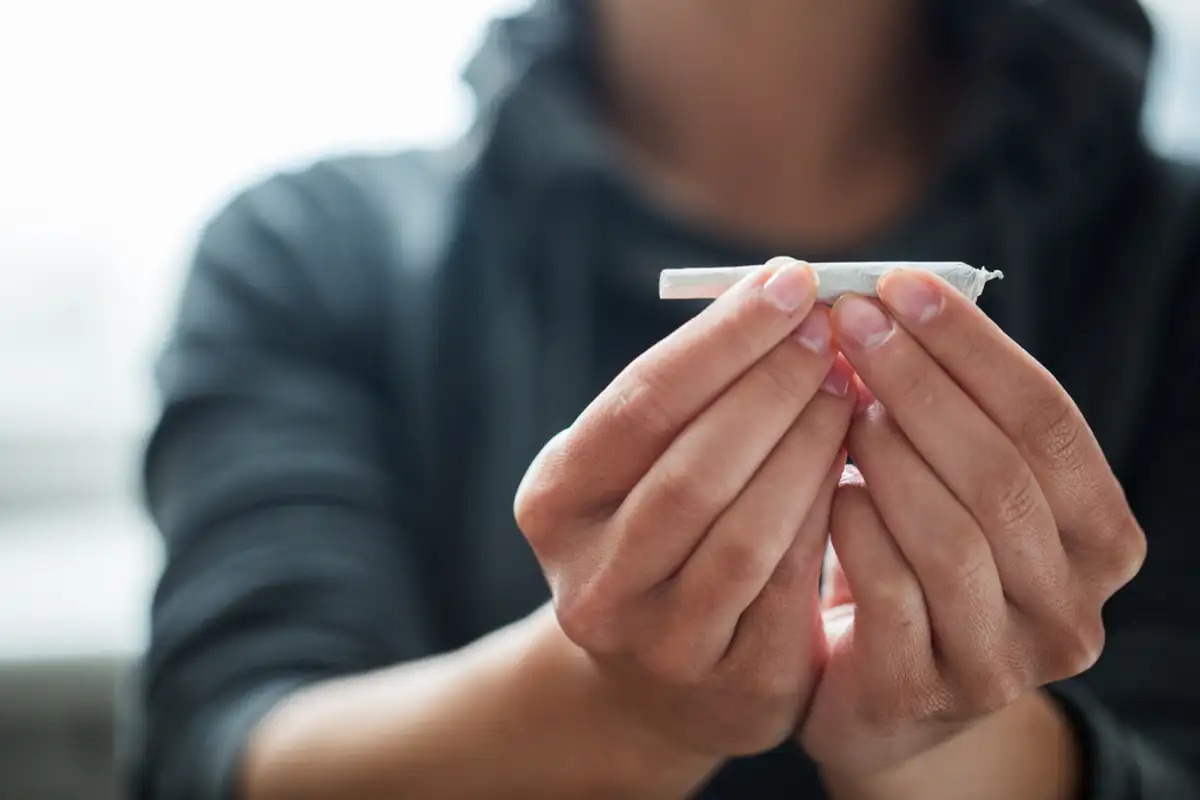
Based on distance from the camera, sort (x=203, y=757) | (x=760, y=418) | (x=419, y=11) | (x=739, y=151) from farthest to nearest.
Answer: (x=419, y=11), (x=739, y=151), (x=203, y=757), (x=760, y=418)

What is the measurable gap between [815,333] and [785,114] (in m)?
0.25

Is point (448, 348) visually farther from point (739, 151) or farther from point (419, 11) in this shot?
point (419, 11)

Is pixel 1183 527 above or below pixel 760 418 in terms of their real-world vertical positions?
below

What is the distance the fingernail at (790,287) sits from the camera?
19 centimetres

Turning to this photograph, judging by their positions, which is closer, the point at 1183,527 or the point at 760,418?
the point at 760,418

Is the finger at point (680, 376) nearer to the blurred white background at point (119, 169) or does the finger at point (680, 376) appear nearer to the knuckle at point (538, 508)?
the knuckle at point (538, 508)

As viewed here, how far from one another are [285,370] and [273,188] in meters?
0.09

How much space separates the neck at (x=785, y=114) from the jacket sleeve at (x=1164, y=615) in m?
0.11

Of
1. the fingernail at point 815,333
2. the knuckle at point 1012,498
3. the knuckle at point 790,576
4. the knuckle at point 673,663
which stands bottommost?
the knuckle at point 673,663

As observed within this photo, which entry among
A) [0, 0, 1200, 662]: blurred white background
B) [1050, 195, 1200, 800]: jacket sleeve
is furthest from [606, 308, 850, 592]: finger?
[0, 0, 1200, 662]: blurred white background

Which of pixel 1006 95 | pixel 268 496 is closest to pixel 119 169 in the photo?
pixel 268 496

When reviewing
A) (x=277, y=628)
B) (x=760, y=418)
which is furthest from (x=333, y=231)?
(x=760, y=418)

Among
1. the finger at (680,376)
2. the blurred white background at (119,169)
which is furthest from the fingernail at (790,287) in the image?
the blurred white background at (119,169)

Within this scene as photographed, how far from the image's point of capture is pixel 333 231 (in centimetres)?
42
